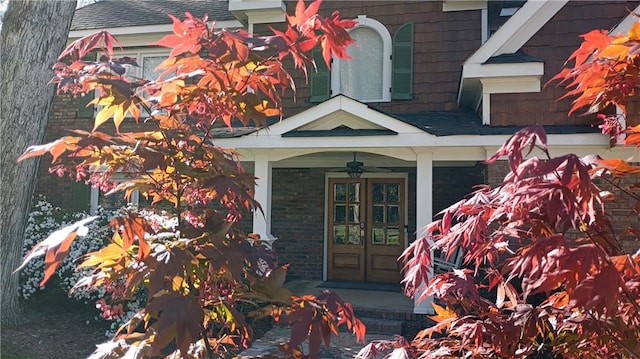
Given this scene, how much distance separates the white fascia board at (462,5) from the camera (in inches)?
334

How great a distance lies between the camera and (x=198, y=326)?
1.47 metres

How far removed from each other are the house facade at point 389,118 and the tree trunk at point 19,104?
8.27 ft

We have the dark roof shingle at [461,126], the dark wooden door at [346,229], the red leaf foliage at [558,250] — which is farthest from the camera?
the dark wooden door at [346,229]

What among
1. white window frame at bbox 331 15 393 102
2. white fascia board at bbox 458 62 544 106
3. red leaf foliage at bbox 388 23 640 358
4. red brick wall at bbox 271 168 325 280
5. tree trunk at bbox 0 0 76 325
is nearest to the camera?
red leaf foliage at bbox 388 23 640 358

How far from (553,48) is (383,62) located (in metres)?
2.95

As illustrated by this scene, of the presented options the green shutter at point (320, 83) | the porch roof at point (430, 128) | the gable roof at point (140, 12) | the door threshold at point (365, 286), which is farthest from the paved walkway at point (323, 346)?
the gable roof at point (140, 12)

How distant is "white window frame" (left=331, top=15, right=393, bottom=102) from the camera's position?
8.74 metres

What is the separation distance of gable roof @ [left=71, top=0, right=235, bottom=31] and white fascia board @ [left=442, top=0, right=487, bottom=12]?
4551 millimetres

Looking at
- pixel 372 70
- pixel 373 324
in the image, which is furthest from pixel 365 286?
pixel 372 70

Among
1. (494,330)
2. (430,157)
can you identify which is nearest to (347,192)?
(430,157)

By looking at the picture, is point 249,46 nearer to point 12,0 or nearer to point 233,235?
point 233,235

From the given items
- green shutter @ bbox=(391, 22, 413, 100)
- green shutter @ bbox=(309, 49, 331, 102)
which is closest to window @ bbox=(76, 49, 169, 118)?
green shutter @ bbox=(309, 49, 331, 102)

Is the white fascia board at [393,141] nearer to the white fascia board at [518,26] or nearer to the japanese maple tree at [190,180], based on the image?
the white fascia board at [518,26]

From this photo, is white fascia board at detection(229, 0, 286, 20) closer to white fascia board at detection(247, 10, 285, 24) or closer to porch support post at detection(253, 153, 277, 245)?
white fascia board at detection(247, 10, 285, 24)
